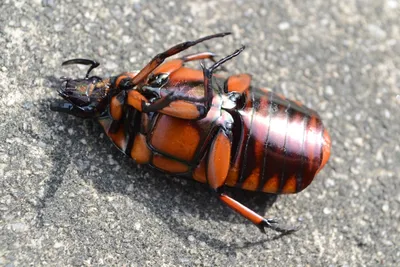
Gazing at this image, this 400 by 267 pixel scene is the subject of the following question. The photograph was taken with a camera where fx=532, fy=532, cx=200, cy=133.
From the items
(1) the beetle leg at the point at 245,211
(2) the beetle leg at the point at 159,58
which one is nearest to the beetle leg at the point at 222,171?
(1) the beetle leg at the point at 245,211

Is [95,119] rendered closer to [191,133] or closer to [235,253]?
[191,133]

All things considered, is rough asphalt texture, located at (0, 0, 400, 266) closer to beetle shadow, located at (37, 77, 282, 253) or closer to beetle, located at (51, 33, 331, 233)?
beetle shadow, located at (37, 77, 282, 253)

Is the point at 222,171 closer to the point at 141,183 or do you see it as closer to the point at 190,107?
the point at 190,107

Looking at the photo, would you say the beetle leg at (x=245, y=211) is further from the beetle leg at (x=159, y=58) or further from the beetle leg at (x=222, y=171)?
the beetle leg at (x=159, y=58)

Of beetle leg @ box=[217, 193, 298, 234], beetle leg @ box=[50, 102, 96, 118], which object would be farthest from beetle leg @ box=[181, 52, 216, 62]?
beetle leg @ box=[217, 193, 298, 234]

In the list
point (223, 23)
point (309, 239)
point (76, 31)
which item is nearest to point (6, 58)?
point (76, 31)

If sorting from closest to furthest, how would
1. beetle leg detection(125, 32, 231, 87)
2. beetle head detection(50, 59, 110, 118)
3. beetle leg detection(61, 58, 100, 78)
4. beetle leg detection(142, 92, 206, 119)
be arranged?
beetle leg detection(142, 92, 206, 119) < beetle leg detection(125, 32, 231, 87) < beetle head detection(50, 59, 110, 118) < beetle leg detection(61, 58, 100, 78)

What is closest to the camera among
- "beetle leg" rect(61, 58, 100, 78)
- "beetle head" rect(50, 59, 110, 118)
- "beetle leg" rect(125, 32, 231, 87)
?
"beetle leg" rect(125, 32, 231, 87)

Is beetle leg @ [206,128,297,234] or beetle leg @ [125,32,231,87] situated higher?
beetle leg @ [125,32,231,87]
